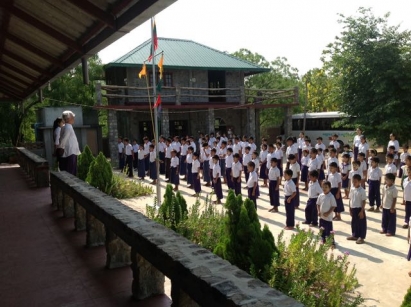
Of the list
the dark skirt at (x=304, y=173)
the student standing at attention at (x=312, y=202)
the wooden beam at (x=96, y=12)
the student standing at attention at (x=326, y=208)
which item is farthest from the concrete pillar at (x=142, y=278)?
the dark skirt at (x=304, y=173)

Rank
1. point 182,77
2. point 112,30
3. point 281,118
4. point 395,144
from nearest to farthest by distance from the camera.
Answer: point 112,30, point 395,144, point 182,77, point 281,118

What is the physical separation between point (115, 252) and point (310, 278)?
8.47 ft

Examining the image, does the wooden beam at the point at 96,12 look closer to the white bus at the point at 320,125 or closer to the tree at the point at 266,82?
the white bus at the point at 320,125

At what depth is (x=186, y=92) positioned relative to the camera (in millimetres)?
22234

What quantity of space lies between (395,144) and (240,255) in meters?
10.4

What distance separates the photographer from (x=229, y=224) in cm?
512

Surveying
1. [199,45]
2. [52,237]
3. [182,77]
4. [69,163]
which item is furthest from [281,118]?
[52,237]

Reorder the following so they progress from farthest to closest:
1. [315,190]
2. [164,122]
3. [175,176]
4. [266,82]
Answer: [266,82]
[164,122]
[175,176]
[315,190]

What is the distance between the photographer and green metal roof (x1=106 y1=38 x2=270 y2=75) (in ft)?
68.4

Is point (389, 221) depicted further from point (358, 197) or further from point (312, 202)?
point (312, 202)

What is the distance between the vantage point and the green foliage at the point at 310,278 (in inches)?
172

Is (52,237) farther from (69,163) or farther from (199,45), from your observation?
(199,45)

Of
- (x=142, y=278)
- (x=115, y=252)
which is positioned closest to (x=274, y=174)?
(x=115, y=252)

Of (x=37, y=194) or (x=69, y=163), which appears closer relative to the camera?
(x=69, y=163)
